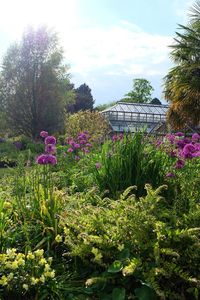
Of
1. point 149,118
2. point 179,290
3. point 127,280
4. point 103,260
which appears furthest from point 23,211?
point 149,118

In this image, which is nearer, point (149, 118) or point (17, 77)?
point (17, 77)

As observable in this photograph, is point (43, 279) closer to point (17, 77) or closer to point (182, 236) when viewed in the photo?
point (182, 236)

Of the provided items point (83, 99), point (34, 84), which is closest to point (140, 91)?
point (83, 99)

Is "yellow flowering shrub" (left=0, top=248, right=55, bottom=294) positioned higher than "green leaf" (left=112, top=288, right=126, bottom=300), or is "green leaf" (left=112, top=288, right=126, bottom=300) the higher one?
"yellow flowering shrub" (left=0, top=248, right=55, bottom=294)

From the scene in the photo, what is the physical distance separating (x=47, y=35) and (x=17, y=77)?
3499 millimetres

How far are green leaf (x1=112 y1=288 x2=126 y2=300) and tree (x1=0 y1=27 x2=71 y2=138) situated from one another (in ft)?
77.1

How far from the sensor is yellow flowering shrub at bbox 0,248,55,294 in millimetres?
2305

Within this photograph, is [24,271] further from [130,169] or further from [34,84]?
[34,84]

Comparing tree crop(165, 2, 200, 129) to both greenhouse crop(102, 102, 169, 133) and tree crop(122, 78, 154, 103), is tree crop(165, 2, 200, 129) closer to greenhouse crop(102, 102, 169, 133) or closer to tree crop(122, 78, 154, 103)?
greenhouse crop(102, 102, 169, 133)

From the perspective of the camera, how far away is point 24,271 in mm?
2418

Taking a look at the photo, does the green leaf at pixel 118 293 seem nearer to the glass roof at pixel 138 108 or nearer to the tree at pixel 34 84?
the tree at pixel 34 84

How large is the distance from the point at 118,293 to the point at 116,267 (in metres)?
0.14

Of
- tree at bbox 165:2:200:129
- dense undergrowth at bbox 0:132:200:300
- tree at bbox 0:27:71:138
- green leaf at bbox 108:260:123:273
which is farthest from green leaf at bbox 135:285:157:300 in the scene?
tree at bbox 0:27:71:138

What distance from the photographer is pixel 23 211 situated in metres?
3.20
